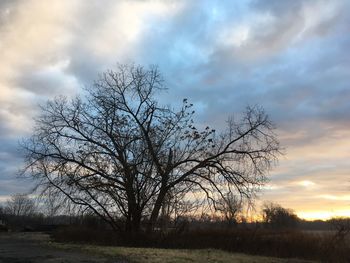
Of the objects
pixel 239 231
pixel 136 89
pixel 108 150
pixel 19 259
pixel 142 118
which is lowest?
pixel 19 259

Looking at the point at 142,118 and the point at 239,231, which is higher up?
the point at 142,118

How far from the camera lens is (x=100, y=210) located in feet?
124

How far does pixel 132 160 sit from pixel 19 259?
18.8 meters

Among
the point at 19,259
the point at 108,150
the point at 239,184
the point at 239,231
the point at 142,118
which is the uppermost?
the point at 142,118

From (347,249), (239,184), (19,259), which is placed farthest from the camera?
(239,184)

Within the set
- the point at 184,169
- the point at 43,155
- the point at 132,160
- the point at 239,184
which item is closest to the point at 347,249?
the point at 239,184

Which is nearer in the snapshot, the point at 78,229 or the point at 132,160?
the point at 132,160

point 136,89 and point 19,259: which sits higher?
point 136,89

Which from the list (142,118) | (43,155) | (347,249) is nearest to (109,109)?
(142,118)

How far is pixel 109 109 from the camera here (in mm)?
38250

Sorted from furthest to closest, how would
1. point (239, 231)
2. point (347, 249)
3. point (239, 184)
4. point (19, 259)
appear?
point (239, 184), point (239, 231), point (347, 249), point (19, 259)

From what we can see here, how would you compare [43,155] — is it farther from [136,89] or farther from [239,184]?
[239,184]

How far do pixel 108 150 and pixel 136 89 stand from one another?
5.70 meters

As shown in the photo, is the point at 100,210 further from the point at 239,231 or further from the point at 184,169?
the point at 239,231
